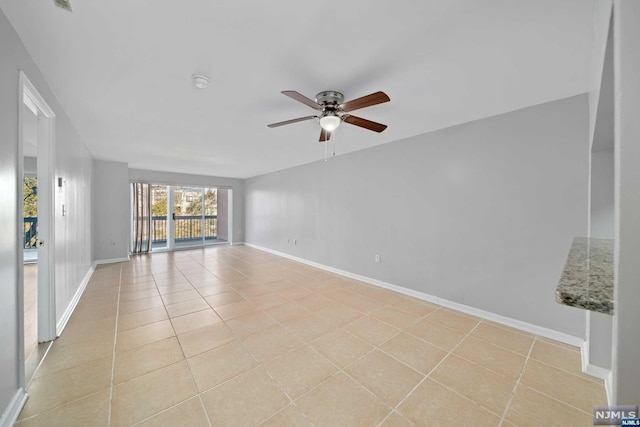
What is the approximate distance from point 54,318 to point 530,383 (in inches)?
158

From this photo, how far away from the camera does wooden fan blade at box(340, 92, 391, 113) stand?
1701mm

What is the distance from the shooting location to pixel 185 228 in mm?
8000

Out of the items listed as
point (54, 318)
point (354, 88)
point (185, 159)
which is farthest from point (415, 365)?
point (185, 159)

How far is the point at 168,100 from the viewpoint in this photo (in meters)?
2.27

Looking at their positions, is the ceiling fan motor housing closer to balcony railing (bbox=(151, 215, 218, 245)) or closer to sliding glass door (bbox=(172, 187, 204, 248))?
sliding glass door (bbox=(172, 187, 204, 248))

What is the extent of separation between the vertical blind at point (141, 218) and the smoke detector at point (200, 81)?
220 inches

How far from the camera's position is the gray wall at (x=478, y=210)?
2223 millimetres

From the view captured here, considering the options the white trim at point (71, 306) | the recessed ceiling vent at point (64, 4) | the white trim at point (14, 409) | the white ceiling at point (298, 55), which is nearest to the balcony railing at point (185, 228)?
the white trim at point (71, 306)

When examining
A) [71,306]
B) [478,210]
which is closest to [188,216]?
[71,306]

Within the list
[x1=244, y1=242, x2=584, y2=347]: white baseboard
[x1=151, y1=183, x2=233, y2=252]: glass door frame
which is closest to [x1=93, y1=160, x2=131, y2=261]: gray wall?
[x1=151, y1=183, x2=233, y2=252]: glass door frame

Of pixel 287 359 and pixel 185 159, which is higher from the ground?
pixel 185 159

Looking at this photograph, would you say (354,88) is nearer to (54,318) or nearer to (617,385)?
(617,385)

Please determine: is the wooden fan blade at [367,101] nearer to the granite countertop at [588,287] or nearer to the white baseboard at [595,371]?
the granite countertop at [588,287]

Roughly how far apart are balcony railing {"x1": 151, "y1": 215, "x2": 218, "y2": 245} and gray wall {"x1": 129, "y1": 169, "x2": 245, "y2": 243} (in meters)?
1.08
